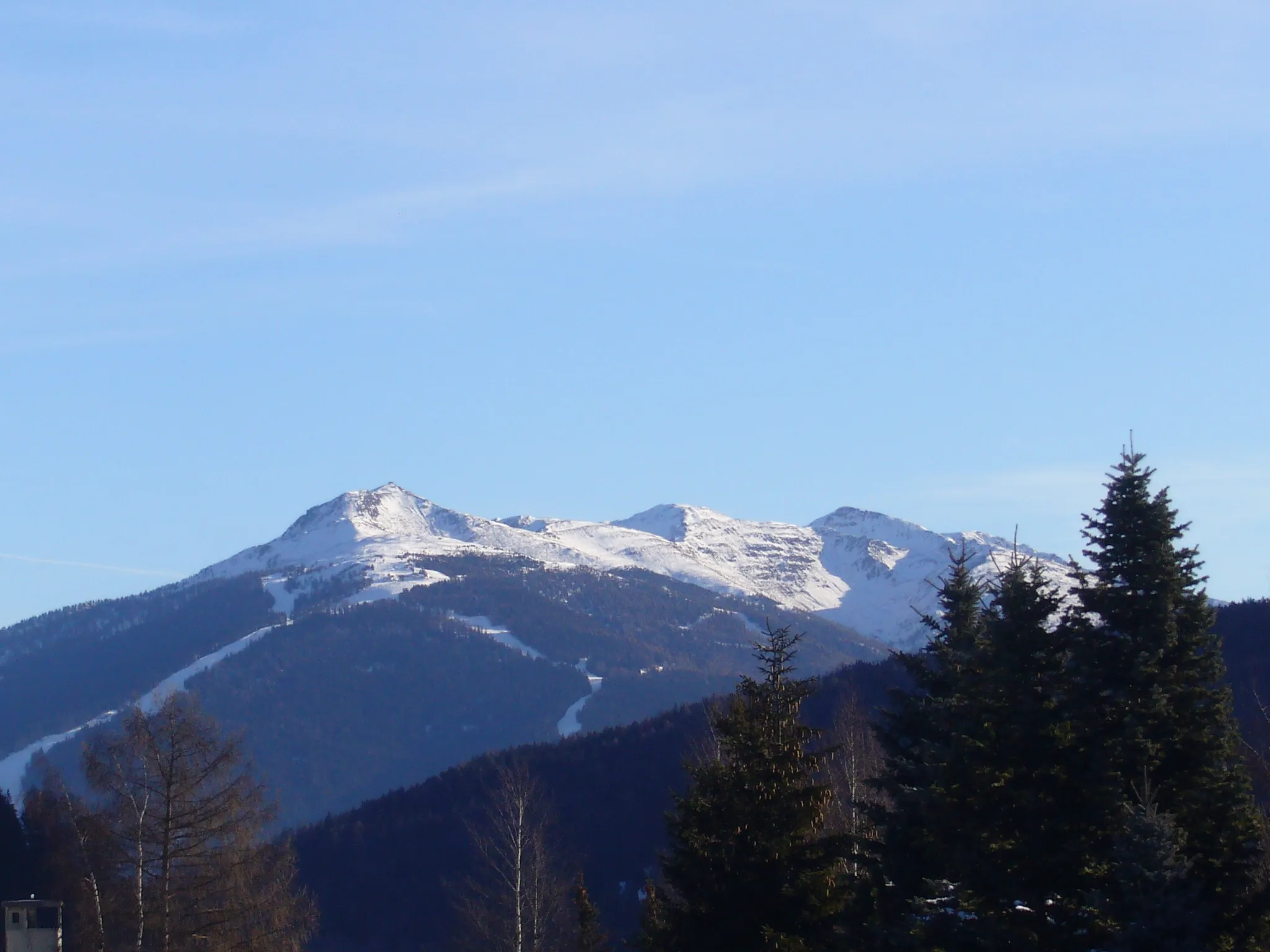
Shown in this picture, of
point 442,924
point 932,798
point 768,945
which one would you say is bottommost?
point 442,924

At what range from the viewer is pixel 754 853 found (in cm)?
2817

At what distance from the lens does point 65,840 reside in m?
53.4

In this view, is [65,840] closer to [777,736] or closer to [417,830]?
[777,736]

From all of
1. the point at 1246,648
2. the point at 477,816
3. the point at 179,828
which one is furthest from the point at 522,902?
the point at 1246,648

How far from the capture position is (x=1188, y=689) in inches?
990

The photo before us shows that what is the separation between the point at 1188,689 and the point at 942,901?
5.54m

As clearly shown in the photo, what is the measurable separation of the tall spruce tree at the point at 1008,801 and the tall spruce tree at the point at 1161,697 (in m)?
0.62

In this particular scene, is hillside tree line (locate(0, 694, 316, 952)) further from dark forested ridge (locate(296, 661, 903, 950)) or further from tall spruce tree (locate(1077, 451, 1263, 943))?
dark forested ridge (locate(296, 661, 903, 950))

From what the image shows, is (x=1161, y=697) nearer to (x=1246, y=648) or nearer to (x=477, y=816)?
(x=1246, y=648)

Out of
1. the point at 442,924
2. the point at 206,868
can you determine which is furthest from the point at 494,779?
the point at 206,868

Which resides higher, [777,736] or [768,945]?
[777,736]

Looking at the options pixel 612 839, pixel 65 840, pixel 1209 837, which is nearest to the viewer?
pixel 1209 837

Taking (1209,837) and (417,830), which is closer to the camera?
(1209,837)

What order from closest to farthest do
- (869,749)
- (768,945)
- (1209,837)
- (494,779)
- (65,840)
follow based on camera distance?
1. (1209,837)
2. (768,945)
3. (65,840)
4. (869,749)
5. (494,779)
